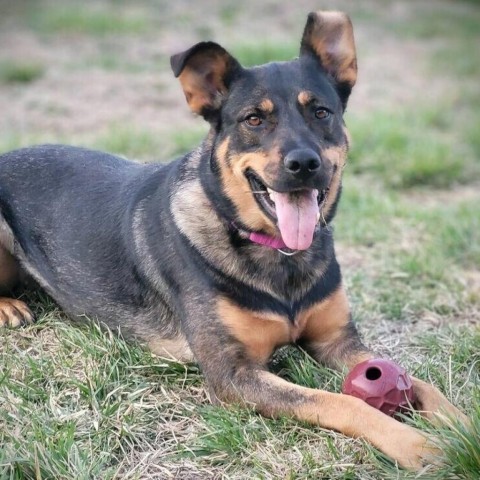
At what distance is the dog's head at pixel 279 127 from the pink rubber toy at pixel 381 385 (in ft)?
2.18

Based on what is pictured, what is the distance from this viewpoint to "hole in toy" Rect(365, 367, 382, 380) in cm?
391

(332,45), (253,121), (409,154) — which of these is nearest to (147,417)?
(253,121)

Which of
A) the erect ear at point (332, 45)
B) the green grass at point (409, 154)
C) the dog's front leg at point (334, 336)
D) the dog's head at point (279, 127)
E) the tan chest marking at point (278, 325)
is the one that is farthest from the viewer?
the green grass at point (409, 154)

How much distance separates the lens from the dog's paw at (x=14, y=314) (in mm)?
4934

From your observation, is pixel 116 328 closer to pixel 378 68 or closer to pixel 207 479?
pixel 207 479

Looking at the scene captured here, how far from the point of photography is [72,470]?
348 cm

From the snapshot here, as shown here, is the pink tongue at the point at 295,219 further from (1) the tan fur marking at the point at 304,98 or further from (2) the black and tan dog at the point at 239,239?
(1) the tan fur marking at the point at 304,98

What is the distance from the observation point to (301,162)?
3.90 metres

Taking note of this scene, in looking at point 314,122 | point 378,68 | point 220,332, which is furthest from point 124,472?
point 378,68

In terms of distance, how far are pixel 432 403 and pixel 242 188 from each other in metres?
1.37

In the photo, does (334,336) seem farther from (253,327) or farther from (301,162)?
(301,162)

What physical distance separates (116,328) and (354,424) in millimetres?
1688

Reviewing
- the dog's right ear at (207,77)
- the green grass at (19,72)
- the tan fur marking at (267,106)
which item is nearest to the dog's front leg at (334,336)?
the tan fur marking at (267,106)

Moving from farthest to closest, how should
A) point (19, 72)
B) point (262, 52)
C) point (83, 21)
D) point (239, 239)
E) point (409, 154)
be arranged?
point (83, 21) < point (262, 52) < point (19, 72) < point (409, 154) < point (239, 239)
